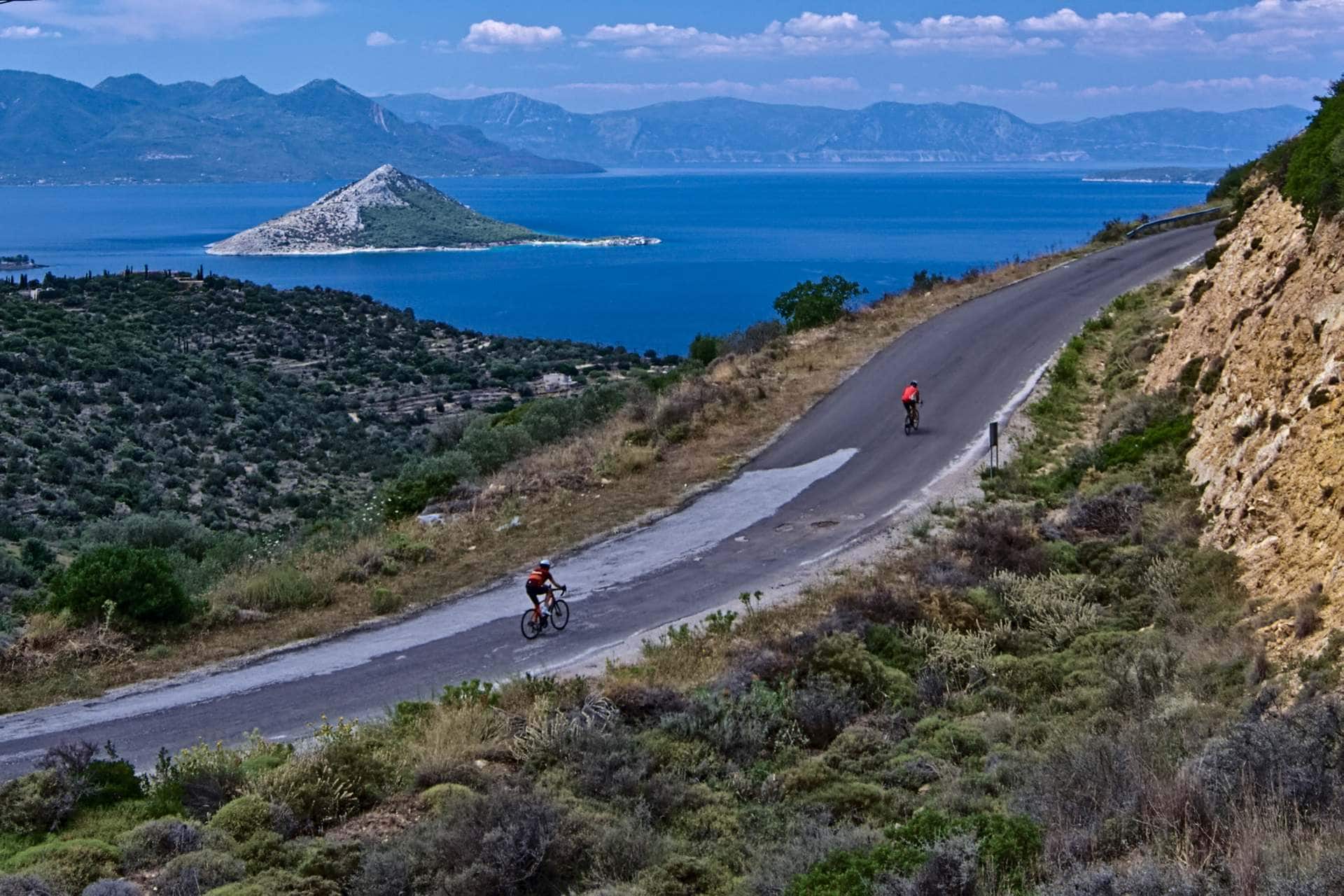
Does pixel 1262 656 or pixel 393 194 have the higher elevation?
pixel 393 194

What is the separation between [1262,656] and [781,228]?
556ft

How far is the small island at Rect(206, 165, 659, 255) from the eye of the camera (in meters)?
157

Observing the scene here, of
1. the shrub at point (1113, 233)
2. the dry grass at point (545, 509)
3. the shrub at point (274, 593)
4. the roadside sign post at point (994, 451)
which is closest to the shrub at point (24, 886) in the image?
the dry grass at point (545, 509)

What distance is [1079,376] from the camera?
78.3 feet

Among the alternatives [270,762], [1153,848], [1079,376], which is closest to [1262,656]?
[1153,848]

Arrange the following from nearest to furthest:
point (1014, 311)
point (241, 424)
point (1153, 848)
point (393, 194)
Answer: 1. point (1153, 848)
2. point (1014, 311)
3. point (241, 424)
4. point (393, 194)

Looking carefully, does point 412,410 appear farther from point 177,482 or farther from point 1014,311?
point 1014,311

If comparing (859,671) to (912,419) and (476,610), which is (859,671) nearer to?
(476,610)

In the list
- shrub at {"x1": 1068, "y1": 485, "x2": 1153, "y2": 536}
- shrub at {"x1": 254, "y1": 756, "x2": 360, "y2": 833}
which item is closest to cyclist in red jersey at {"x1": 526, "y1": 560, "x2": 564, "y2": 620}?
shrub at {"x1": 254, "y1": 756, "x2": 360, "y2": 833}

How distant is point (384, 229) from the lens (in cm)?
17312

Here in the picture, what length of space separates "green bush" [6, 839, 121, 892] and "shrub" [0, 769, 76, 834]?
585 mm

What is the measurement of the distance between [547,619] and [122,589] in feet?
15.3

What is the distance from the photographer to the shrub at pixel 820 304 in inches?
1305

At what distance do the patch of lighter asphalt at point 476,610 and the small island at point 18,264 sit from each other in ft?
404
